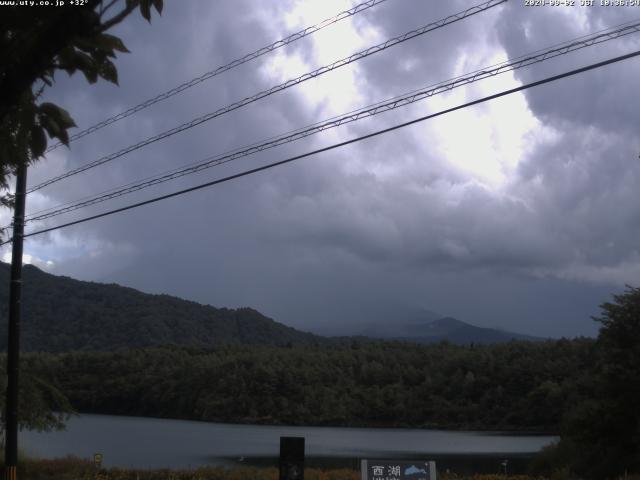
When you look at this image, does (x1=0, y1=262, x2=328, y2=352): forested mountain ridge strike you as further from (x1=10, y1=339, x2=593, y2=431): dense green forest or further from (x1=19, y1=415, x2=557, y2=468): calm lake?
(x1=19, y1=415, x2=557, y2=468): calm lake

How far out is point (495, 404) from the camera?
237 feet

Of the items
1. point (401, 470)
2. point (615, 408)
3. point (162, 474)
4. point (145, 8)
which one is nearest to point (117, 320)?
point (615, 408)

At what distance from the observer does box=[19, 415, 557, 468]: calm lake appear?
138 ft

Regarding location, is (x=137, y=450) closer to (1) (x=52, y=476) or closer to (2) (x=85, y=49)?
(1) (x=52, y=476)

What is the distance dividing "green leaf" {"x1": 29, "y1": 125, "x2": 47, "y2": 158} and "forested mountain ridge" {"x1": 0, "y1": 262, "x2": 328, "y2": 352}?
11139 cm

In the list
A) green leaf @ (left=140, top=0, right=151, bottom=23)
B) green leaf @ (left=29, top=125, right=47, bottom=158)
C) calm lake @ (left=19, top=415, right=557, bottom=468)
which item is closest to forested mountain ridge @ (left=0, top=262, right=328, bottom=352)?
calm lake @ (left=19, top=415, right=557, bottom=468)

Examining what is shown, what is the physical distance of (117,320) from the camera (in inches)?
5305

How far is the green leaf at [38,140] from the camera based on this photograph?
18.7 ft

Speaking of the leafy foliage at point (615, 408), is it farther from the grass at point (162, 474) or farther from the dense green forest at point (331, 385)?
the dense green forest at point (331, 385)

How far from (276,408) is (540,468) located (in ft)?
163

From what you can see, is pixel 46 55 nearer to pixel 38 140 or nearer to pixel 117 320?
pixel 38 140

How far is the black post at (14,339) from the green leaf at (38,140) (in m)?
12.6

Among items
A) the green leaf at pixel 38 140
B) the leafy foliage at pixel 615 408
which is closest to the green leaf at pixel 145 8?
the green leaf at pixel 38 140

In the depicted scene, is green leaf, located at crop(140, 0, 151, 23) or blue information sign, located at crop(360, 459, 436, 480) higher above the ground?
green leaf, located at crop(140, 0, 151, 23)
